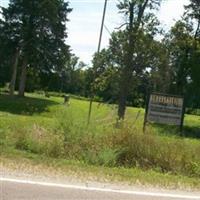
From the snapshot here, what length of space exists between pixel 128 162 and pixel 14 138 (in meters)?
3.11

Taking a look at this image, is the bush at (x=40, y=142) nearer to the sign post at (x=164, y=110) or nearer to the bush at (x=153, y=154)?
the bush at (x=153, y=154)

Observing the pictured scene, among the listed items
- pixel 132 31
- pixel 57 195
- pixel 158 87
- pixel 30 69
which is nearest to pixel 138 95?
pixel 158 87

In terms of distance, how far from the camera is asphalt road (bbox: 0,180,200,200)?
8984 mm

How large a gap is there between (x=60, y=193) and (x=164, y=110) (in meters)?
11.8

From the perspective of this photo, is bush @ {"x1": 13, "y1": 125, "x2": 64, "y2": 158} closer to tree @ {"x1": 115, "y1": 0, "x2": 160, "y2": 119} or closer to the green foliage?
the green foliage

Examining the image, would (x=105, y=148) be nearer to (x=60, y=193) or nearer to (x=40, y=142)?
(x=40, y=142)

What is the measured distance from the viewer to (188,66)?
53156 mm

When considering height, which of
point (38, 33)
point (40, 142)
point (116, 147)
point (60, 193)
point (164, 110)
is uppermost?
point (38, 33)

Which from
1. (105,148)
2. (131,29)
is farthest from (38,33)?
(105,148)

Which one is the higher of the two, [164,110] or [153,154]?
[164,110]

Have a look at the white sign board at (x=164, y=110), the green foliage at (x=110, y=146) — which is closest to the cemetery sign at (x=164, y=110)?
the white sign board at (x=164, y=110)

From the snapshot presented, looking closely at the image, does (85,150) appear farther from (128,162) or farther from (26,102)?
(26,102)

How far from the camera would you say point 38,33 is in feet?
205

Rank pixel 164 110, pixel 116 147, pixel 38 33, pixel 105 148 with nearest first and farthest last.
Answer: pixel 105 148 < pixel 116 147 < pixel 164 110 < pixel 38 33
